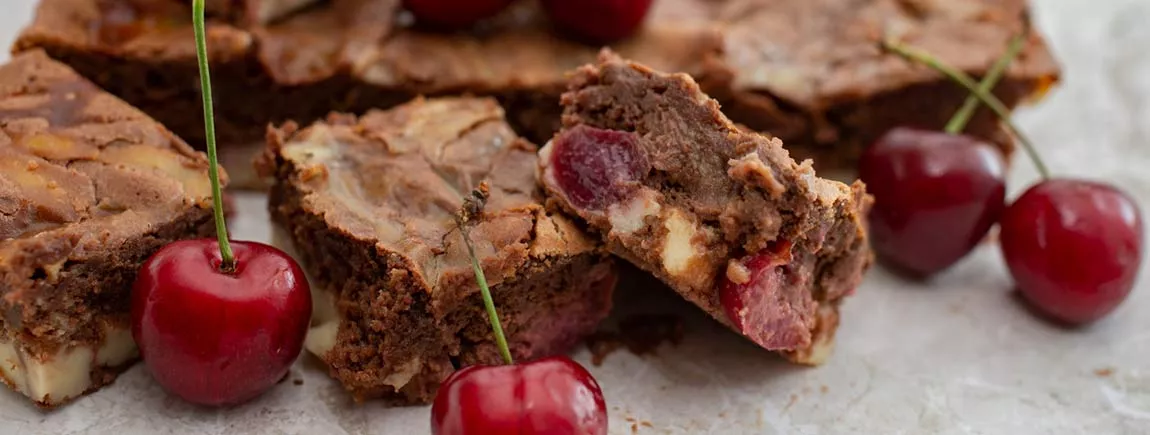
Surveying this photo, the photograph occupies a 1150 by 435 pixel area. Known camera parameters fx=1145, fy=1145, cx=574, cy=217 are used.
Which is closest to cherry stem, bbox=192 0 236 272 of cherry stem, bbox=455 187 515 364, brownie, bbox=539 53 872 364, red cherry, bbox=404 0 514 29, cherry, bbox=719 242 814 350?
cherry stem, bbox=455 187 515 364

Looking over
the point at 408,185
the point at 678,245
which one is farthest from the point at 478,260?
the point at 678,245

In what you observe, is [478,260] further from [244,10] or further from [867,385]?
[244,10]

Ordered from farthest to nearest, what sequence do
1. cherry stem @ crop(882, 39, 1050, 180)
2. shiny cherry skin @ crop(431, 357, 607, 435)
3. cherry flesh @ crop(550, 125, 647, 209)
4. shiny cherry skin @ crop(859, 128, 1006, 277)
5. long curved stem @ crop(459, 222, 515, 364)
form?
1. cherry stem @ crop(882, 39, 1050, 180)
2. shiny cherry skin @ crop(859, 128, 1006, 277)
3. cherry flesh @ crop(550, 125, 647, 209)
4. long curved stem @ crop(459, 222, 515, 364)
5. shiny cherry skin @ crop(431, 357, 607, 435)

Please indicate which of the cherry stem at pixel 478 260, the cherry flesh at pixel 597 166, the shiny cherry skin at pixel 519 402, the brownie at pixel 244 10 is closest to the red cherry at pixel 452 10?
the brownie at pixel 244 10

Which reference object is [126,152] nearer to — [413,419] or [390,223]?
[390,223]

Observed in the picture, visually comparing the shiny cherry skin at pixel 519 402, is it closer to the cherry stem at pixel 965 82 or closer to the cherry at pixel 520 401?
the cherry at pixel 520 401

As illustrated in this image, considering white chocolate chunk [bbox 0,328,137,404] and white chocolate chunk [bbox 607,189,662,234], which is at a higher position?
white chocolate chunk [bbox 607,189,662,234]

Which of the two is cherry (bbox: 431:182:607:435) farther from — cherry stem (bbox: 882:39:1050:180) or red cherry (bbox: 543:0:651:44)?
cherry stem (bbox: 882:39:1050:180)
